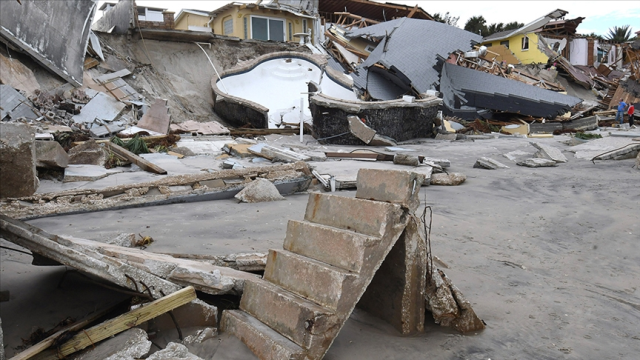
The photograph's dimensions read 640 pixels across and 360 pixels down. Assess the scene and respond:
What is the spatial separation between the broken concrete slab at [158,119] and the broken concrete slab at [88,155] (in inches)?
144

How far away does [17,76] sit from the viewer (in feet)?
42.3

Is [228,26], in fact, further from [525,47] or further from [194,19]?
[525,47]

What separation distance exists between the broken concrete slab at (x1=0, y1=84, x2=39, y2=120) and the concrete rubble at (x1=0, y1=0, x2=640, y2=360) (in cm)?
4

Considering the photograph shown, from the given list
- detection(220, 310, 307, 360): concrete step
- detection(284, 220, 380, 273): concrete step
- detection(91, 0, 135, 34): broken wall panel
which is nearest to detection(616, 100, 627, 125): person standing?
detection(91, 0, 135, 34): broken wall panel

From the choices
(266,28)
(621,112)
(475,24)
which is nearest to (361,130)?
(621,112)

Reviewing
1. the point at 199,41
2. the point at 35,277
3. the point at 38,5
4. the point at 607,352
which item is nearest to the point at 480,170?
the point at 607,352

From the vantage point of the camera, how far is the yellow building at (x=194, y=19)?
27.1 meters

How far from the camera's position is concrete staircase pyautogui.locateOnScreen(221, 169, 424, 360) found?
2400mm

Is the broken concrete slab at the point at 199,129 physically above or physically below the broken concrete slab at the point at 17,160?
below

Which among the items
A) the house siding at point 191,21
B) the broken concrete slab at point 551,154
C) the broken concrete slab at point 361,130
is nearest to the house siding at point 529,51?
the house siding at point 191,21

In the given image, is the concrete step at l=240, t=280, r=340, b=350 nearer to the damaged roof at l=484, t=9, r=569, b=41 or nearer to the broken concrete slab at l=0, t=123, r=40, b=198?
the broken concrete slab at l=0, t=123, r=40, b=198

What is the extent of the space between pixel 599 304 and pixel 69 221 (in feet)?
16.9

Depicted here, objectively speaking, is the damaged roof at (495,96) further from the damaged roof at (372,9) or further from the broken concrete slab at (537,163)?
the broken concrete slab at (537,163)

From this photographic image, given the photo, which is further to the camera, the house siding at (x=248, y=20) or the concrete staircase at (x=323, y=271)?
the house siding at (x=248, y=20)
